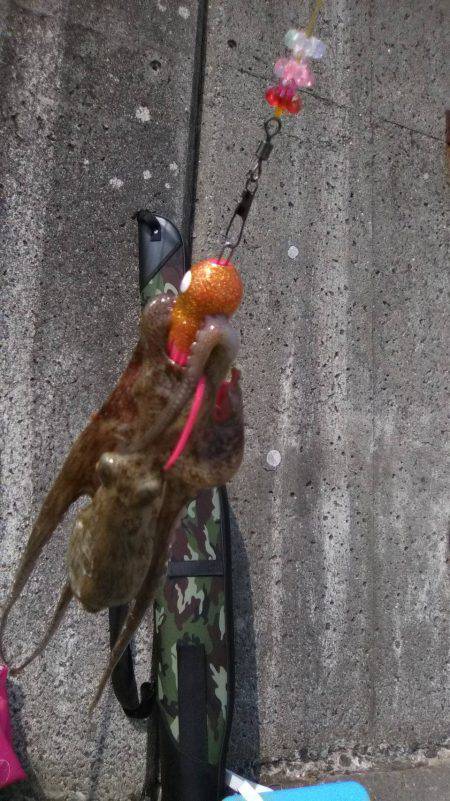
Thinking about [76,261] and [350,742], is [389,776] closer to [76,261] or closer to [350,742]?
[350,742]

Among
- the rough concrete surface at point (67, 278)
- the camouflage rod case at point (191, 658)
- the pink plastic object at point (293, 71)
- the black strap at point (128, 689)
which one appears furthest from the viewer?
the rough concrete surface at point (67, 278)

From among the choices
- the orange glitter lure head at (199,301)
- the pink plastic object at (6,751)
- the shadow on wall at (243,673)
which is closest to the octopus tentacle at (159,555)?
the orange glitter lure head at (199,301)

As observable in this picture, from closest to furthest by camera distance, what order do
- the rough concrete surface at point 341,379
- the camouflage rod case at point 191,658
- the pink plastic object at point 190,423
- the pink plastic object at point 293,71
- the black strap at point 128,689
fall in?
the pink plastic object at point 190,423
the pink plastic object at point 293,71
the black strap at point 128,689
the camouflage rod case at point 191,658
the rough concrete surface at point 341,379

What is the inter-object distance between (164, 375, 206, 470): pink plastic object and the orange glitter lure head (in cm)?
4

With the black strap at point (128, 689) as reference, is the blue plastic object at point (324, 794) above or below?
below

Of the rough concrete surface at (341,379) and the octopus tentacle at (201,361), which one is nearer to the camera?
the octopus tentacle at (201,361)

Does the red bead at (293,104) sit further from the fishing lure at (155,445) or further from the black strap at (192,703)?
the black strap at (192,703)

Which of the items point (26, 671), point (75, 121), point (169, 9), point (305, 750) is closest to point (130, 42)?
point (169, 9)

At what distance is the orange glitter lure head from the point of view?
0.77 metres

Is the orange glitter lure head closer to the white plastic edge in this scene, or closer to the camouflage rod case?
the camouflage rod case

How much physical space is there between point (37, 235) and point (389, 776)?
80.2 inches

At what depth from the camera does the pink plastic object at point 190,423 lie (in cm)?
76

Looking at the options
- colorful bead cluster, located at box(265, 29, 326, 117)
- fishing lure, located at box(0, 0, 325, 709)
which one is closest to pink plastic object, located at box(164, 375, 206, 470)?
fishing lure, located at box(0, 0, 325, 709)

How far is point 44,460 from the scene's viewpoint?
5.85 feet
